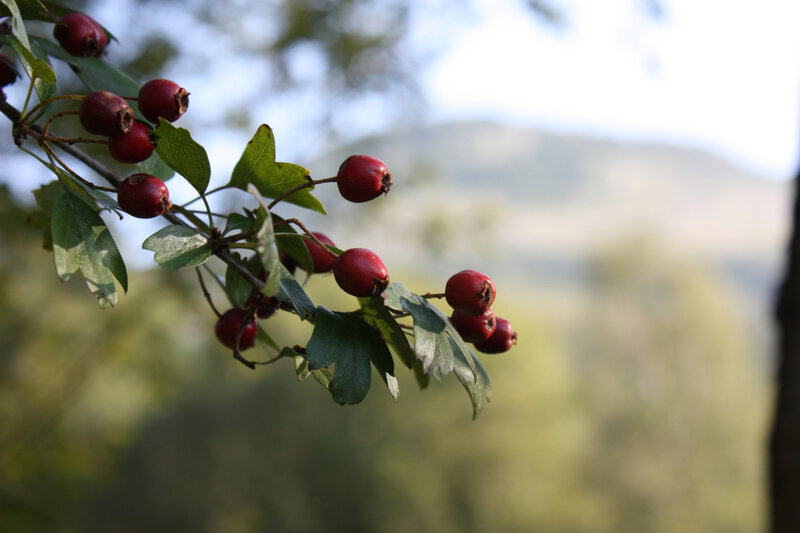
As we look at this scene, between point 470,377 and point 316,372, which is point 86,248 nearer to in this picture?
point 316,372

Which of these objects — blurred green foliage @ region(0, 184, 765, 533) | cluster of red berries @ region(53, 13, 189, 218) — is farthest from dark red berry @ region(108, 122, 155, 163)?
blurred green foliage @ region(0, 184, 765, 533)

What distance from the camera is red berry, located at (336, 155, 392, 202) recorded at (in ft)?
2.03

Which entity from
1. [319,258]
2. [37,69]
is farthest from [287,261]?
[37,69]

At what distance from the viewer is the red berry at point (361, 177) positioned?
2.03ft

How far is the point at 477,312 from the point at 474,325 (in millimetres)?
36

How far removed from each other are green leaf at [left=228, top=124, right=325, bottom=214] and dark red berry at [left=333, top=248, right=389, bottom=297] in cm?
8

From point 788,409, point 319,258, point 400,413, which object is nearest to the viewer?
point 319,258

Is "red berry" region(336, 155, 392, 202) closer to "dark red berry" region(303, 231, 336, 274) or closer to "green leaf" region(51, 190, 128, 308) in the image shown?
"dark red berry" region(303, 231, 336, 274)

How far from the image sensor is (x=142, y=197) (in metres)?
0.57

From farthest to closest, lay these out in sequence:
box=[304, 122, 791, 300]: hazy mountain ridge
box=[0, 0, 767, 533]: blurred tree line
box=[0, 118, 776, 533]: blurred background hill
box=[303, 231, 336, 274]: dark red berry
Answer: box=[304, 122, 791, 300]: hazy mountain ridge
box=[0, 118, 776, 533]: blurred background hill
box=[0, 0, 767, 533]: blurred tree line
box=[303, 231, 336, 274]: dark red berry

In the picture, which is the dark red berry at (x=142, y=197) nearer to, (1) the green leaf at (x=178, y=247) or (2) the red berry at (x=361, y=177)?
(1) the green leaf at (x=178, y=247)

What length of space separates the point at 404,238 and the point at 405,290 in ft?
18.3

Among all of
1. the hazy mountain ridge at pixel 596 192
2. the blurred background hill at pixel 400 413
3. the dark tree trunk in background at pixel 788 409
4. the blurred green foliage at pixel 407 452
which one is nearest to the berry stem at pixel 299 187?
the dark tree trunk in background at pixel 788 409

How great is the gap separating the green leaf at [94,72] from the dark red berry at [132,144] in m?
0.15
